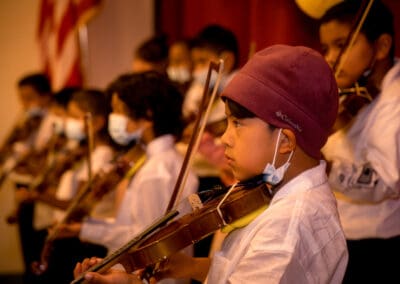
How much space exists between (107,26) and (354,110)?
354 cm

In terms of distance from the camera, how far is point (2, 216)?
3.59 meters

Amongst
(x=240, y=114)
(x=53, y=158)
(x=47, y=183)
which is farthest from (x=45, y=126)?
(x=240, y=114)

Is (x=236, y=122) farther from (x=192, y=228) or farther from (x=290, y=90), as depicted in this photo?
(x=192, y=228)

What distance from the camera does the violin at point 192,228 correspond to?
1.07m

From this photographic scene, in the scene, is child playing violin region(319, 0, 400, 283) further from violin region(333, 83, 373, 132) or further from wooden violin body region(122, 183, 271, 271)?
wooden violin body region(122, 183, 271, 271)

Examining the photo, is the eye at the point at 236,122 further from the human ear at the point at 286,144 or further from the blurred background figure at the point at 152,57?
the blurred background figure at the point at 152,57

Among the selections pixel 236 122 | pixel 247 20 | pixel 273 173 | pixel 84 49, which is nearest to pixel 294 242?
pixel 273 173

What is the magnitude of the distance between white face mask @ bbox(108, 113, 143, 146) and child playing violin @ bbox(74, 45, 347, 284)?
0.76 meters

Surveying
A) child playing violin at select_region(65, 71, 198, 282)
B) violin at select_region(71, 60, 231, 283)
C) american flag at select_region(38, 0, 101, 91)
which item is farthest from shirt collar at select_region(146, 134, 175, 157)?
american flag at select_region(38, 0, 101, 91)

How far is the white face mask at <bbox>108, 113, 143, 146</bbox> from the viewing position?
1.80m

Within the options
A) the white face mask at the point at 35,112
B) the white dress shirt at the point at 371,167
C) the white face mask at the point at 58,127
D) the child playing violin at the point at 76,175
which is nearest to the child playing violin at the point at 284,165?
the white dress shirt at the point at 371,167

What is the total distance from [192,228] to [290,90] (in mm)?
333

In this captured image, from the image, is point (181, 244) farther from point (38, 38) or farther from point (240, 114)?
point (38, 38)

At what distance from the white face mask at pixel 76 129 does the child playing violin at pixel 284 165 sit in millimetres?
1443
